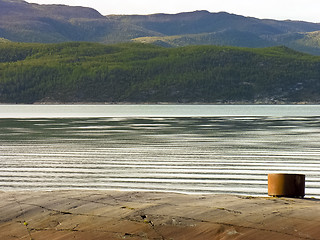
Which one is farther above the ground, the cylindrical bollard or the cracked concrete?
the cylindrical bollard

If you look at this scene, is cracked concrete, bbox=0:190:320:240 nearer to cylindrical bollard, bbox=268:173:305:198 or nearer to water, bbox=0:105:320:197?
A: cylindrical bollard, bbox=268:173:305:198

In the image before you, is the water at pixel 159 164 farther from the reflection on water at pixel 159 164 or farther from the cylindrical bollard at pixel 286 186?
the cylindrical bollard at pixel 286 186

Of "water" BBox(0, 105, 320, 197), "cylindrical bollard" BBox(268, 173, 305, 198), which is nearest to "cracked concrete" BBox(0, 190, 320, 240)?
"cylindrical bollard" BBox(268, 173, 305, 198)

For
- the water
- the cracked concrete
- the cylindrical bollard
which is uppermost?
the cylindrical bollard

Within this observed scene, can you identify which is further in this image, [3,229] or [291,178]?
[291,178]

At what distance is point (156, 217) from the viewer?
32.7 ft

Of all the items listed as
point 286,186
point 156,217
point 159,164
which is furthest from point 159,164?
point 156,217

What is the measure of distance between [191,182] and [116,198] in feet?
32.0

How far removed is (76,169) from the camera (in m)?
25.8

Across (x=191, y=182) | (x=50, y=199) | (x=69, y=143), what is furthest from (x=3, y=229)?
(x=69, y=143)

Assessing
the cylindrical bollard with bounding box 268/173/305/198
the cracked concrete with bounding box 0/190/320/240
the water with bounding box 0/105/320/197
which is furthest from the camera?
the water with bounding box 0/105/320/197

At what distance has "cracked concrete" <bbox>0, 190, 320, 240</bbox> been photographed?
30.0 feet

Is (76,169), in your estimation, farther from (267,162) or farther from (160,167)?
(267,162)

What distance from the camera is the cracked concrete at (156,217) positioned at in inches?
360
